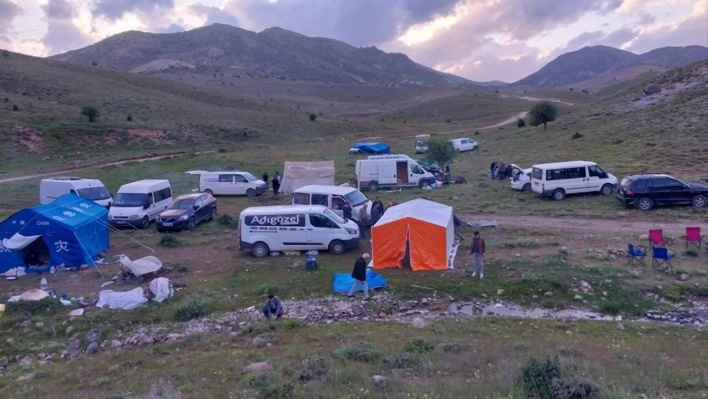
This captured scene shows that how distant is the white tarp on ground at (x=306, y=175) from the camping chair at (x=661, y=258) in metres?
18.6

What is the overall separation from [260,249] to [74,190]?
1329cm

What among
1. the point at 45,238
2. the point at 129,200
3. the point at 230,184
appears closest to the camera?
the point at 45,238

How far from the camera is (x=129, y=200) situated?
998 inches

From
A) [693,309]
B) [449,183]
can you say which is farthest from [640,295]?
[449,183]

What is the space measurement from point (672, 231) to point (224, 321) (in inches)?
652

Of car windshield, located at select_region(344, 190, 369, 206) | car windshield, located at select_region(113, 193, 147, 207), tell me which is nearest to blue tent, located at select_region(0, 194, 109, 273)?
car windshield, located at select_region(113, 193, 147, 207)

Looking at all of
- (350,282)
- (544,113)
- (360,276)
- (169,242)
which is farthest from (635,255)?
(544,113)

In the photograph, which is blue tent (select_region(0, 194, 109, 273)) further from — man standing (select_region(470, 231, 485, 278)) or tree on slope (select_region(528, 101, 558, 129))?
tree on slope (select_region(528, 101, 558, 129))

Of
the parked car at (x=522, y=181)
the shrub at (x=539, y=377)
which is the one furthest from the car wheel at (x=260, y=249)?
the parked car at (x=522, y=181)

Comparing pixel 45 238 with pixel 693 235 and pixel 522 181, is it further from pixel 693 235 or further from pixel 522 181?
pixel 522 181

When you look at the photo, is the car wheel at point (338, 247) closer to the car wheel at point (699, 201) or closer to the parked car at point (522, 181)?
the parked car at point (522, 181)

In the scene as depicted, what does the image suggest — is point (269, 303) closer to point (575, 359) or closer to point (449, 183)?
point (575, 359)

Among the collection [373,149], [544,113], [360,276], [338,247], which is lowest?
[360,276]

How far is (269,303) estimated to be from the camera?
13.5 metres
